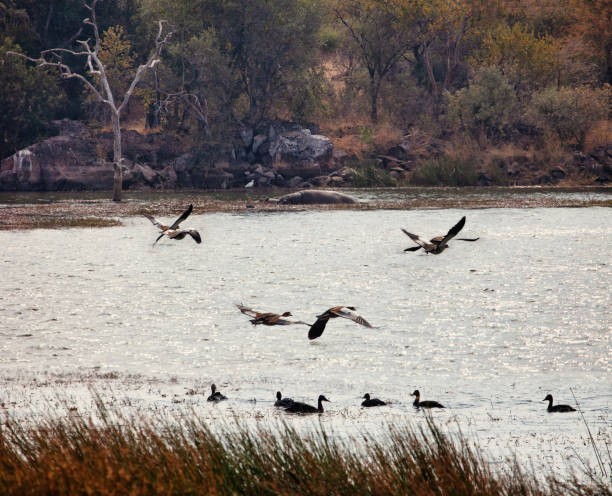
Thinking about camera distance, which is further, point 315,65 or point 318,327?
point 315,65

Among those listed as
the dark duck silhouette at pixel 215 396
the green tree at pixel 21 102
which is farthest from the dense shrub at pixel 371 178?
the dark duck silhouette at pixel 215 396

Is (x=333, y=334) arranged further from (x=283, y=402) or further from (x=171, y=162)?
(x=171, y=162)

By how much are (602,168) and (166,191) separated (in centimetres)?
2707

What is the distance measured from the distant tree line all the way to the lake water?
32964 millimetres

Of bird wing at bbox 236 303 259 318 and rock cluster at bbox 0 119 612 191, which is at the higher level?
rock cluster at bbox 0 119 612 191

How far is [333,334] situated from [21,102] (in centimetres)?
4618

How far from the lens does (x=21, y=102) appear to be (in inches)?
2093

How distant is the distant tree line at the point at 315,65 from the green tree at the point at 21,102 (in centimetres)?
8

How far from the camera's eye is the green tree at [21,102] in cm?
5272

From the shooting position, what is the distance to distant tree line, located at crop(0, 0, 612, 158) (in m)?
54.8

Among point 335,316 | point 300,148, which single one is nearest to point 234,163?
point 300,148

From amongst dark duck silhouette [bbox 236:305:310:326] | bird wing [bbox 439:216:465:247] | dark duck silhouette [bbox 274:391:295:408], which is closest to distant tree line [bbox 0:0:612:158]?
bird wing [bbox 439:216:465:247]

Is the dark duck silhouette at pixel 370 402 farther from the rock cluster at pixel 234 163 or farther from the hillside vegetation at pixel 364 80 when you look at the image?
the rock cluster at pixel 234 163

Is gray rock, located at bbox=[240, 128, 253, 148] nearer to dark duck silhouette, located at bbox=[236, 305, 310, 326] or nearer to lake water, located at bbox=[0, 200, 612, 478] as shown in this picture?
lake water, located at bbox=[0, 200, 612, 478]
